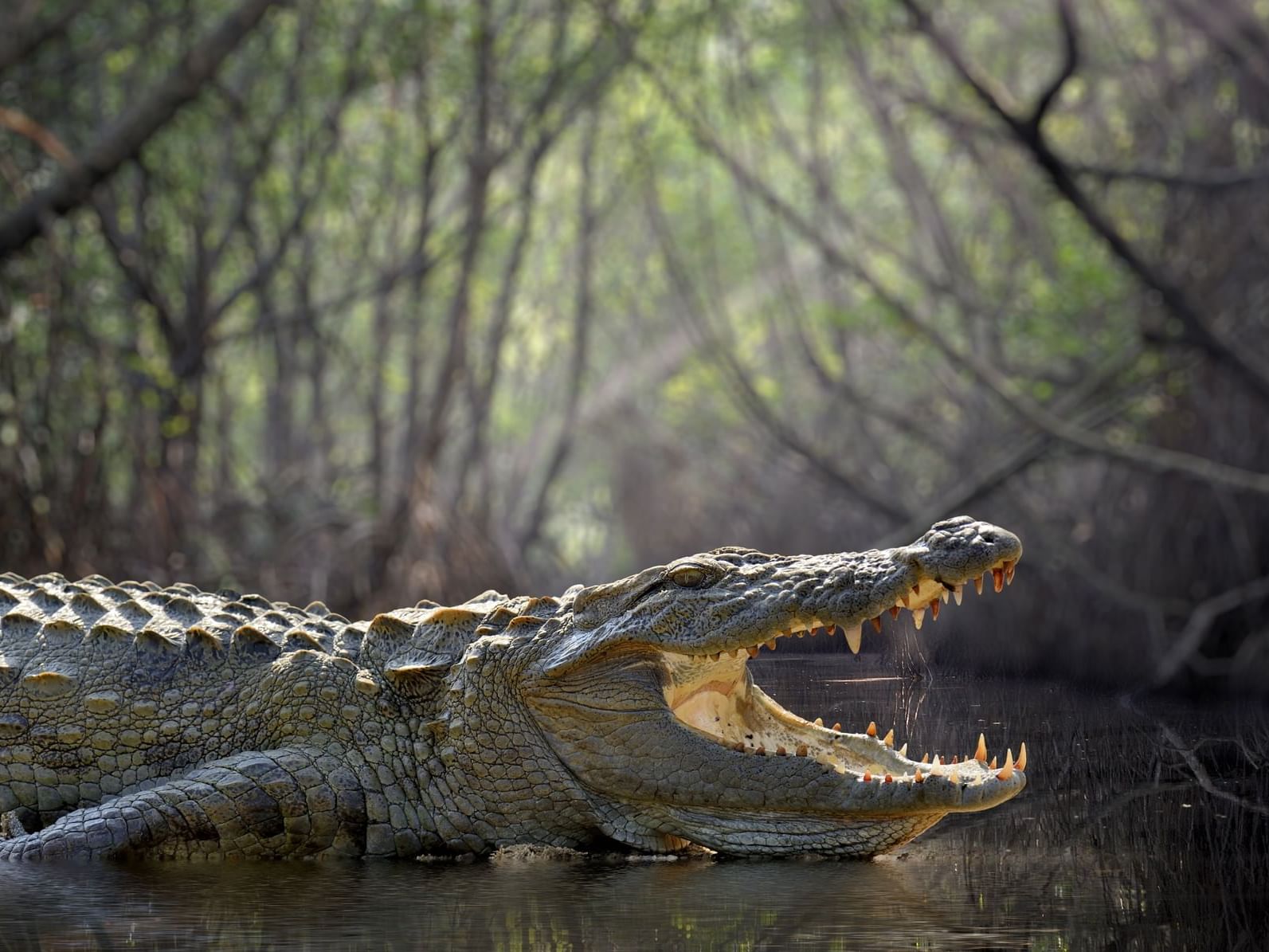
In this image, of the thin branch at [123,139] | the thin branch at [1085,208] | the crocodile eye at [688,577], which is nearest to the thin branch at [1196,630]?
the thin branch at [1085,208]

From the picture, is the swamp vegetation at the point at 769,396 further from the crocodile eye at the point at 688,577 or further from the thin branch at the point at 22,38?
the crocodile eye at the point at 688,577

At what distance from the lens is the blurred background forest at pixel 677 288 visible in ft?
25.9

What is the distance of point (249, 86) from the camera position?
11.4 metres

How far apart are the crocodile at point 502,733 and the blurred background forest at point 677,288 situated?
0.34 meters

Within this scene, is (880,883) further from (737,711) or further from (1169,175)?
(1169,175)

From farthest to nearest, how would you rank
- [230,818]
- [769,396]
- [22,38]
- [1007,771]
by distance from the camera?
[769,396]
[22,38]
[230,818]
[1007,771]

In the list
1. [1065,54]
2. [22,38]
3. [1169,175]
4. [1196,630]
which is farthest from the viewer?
[22,38]

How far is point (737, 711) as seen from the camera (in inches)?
132

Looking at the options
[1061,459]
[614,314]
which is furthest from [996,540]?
[614,314]

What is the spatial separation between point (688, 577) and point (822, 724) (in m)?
0.43

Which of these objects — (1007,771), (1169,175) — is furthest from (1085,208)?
(1007,771)

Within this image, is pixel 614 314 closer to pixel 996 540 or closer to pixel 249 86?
pixel 249 86

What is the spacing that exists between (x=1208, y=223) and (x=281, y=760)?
267 inches

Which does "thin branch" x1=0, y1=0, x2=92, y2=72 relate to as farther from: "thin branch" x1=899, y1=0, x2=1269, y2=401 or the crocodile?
the crocodile
